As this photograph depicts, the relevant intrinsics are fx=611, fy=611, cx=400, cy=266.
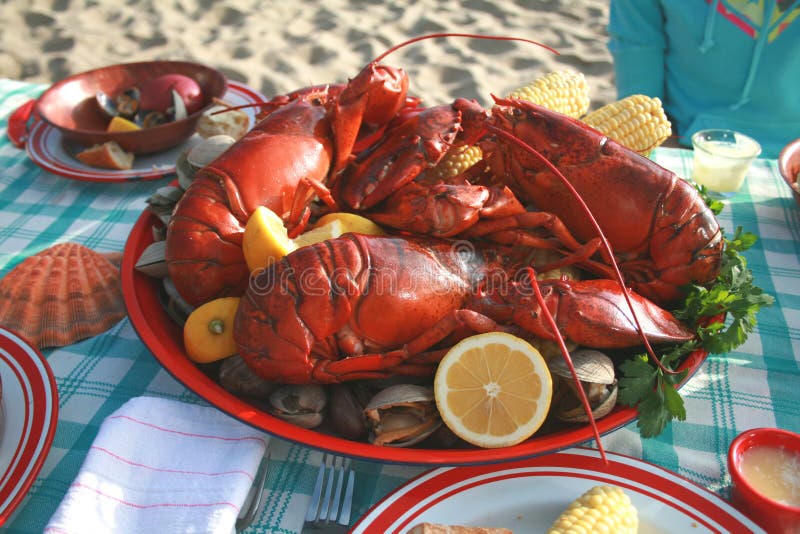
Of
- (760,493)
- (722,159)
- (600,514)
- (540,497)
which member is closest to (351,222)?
(540,497)

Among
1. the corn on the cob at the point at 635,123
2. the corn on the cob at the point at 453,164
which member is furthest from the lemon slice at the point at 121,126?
the corn on the cob at the point at 635,123

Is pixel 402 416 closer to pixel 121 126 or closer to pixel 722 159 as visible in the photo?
pixel 722 159

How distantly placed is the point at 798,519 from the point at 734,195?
153 centimetres

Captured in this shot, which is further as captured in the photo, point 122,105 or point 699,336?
point 122,105

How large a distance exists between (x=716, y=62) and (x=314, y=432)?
9.78 feet

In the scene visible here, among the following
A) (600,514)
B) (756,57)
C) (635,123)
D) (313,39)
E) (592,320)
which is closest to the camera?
(600,514)

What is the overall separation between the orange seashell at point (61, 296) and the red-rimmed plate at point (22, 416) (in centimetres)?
18

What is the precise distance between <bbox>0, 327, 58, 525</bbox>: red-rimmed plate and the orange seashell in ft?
0.58

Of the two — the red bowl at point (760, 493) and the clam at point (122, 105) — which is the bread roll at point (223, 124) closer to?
the clam at point (122, 105)

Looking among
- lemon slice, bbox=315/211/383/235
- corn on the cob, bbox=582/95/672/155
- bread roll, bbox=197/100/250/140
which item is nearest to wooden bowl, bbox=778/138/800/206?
corn on the cob, bbox=582/95/672/155

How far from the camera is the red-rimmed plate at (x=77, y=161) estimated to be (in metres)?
2.34

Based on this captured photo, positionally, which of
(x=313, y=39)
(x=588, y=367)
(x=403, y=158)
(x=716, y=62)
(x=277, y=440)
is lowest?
(x=313, y=39)

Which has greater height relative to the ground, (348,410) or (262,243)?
(262,243)

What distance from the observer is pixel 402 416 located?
1351 millimetres
